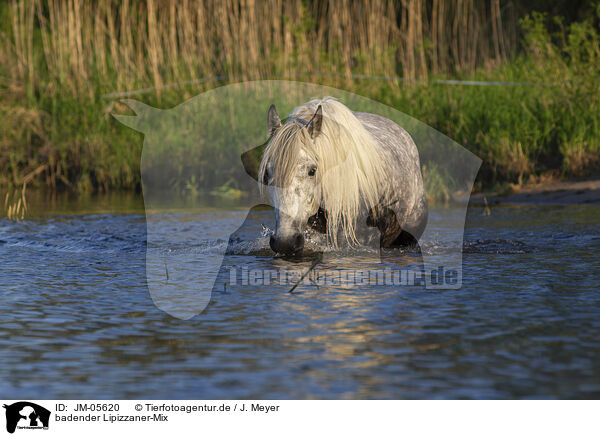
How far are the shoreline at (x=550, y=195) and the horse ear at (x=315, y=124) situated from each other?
4.76m

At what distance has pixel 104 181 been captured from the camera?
13.1 meters

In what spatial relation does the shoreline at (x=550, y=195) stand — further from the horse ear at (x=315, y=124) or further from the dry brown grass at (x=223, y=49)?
the horse ear at (x=315, y=124)

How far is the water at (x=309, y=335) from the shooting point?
3.97 meters

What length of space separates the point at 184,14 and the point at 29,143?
275 cm

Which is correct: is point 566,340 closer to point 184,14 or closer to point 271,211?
point 271,211

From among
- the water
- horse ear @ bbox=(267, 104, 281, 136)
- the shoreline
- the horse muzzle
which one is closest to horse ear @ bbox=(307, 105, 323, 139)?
horse ear @ bbox=(267, 104, 281, 136)

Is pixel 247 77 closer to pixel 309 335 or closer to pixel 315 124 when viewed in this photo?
pixel 315 124

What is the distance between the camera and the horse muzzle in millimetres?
6207

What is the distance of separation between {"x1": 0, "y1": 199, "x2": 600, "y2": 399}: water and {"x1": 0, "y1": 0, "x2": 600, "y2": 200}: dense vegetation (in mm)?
5155

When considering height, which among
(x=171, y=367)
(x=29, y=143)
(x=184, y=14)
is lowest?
(x=171, y=367)

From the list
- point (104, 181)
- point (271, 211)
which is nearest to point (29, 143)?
point (104, 181)
